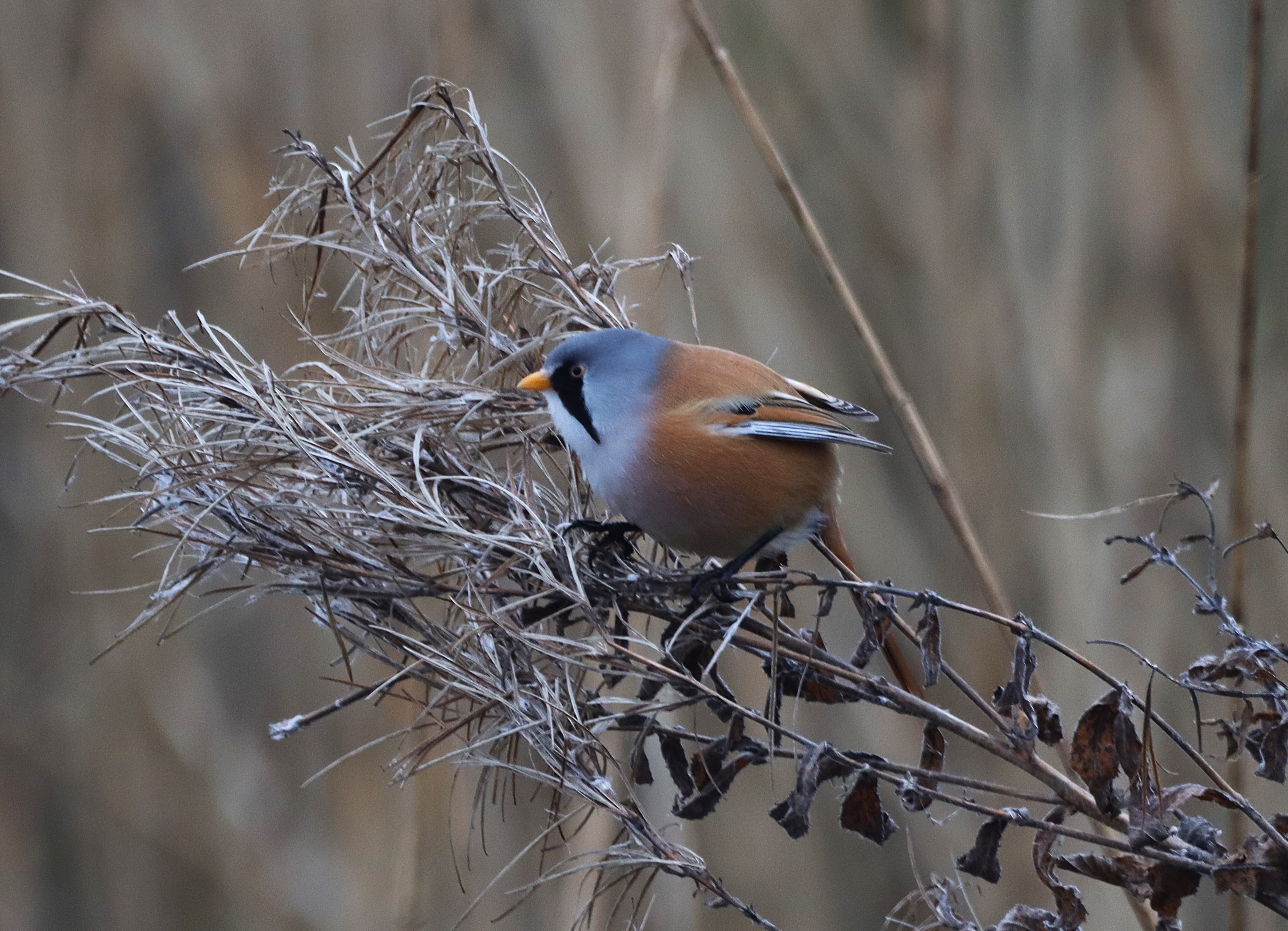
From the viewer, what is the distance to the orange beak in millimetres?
1068

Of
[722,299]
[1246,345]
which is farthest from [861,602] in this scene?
[722,299]

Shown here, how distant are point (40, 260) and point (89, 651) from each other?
840 mm

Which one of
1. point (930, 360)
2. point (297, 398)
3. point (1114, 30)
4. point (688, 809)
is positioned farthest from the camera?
point (930, 360)

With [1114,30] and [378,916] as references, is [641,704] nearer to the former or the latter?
[378,916]

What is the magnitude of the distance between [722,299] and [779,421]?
1.07 meters

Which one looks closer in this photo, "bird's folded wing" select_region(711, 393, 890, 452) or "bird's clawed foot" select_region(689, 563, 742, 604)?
"bird's clawed foot" select_region(689, 563, 742, 604)

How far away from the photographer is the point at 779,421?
114cm

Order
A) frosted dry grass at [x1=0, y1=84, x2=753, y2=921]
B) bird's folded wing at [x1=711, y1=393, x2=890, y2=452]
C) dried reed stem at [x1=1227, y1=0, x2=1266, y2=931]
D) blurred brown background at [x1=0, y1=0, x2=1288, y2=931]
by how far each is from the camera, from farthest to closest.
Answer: blurred brown background at [x1=0, y1=0, x2=1288, y2=931] → bird's folded wing at [x1=711, y1=393, x2=890, y2=452] → dried reed stem at [x1=1227, y1=0, x2=1266, y2=931] → frosted dry grass at [x1=0, y1=84, x2=753, y2=921]

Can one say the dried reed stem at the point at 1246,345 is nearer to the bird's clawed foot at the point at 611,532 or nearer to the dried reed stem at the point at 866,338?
the dried reed stem at the point at 866,338

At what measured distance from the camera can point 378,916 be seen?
7.11 ft

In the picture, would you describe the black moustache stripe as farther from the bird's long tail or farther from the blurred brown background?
the blurred brown background

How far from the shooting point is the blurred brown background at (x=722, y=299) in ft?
6.59

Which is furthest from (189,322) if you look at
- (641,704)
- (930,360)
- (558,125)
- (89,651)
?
(641,704)

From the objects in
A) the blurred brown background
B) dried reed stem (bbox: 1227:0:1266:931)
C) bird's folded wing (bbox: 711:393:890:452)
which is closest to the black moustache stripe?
bird's folded wing (bbox: 711:393:890:452)
